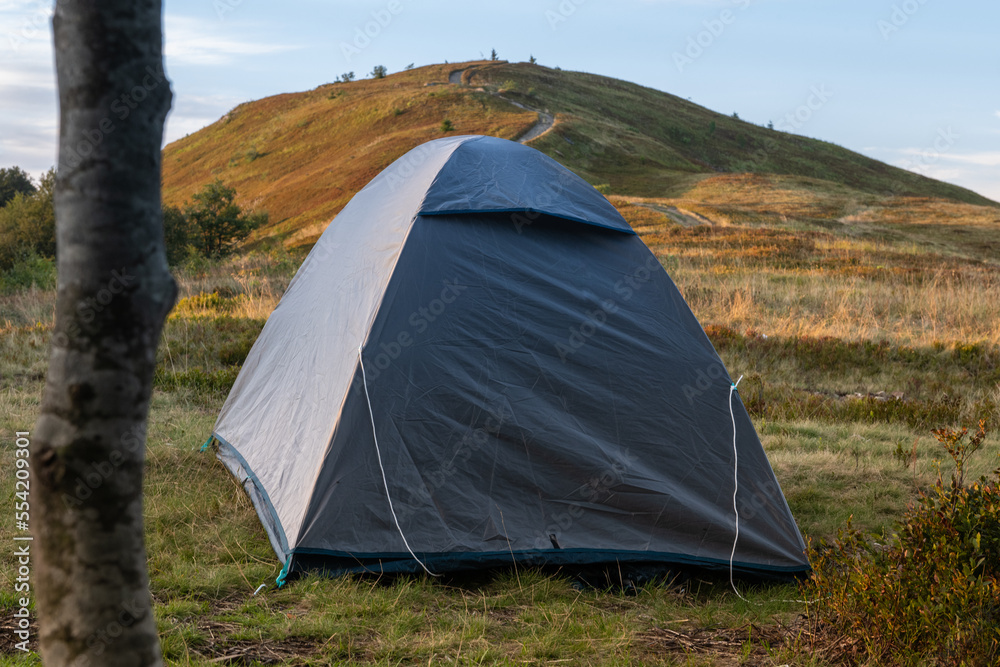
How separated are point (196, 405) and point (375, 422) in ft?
14.5

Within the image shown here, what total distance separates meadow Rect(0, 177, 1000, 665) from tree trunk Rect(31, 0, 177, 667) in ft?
5.41

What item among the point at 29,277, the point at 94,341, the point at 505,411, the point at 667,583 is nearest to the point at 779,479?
the point at 667,583

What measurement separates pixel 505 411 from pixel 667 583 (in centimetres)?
132

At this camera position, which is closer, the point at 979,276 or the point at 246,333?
the point at 246,333

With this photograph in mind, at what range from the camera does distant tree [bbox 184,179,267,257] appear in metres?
26.6

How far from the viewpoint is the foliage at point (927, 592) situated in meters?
2.80

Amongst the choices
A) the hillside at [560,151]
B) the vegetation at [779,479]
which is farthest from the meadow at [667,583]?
the hillside at [560,151]

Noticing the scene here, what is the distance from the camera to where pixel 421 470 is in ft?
13.3

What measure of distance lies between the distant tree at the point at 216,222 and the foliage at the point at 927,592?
84.8 ft

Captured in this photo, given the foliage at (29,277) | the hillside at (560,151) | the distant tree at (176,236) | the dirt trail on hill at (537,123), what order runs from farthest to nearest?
the dirt trail on hill at (537,123) → the hillside at (560,151) → the distant tree at (176,236) → the foliage at (29,277)

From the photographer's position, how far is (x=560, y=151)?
4641cm

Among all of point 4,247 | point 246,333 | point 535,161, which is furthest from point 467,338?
point 4,247

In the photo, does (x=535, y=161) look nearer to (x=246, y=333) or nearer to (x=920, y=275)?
(x=246, y=333)

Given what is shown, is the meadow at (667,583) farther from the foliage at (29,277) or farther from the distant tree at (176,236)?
the distant tree at (176,236)
